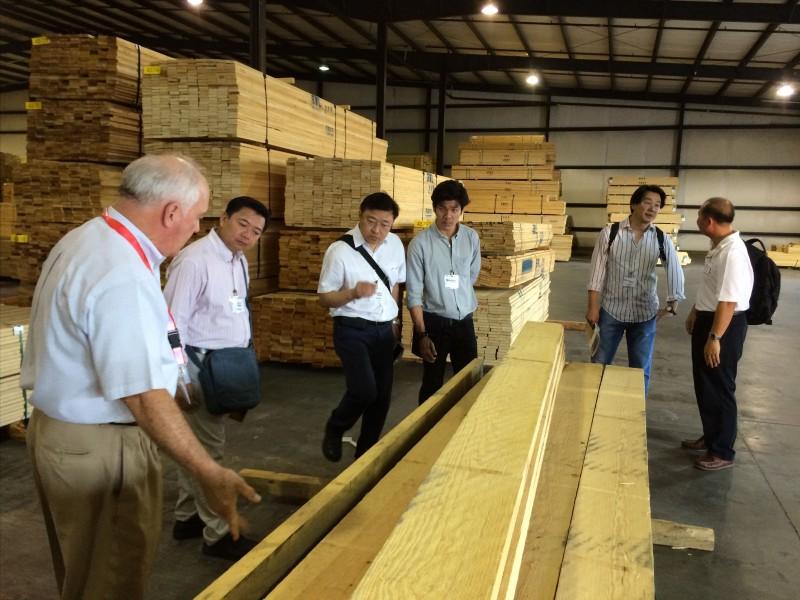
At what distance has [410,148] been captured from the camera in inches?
960

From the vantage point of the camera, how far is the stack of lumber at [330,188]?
261 inches

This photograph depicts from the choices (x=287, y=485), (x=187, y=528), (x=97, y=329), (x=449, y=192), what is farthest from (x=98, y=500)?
(x=449, y=192)

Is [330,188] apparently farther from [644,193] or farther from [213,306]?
[213,306]

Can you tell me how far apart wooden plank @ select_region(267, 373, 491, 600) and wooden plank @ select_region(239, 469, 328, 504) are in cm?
161

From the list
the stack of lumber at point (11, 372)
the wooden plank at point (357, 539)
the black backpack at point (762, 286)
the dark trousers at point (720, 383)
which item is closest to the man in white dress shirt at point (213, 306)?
the wooden plank at point (357, 539)

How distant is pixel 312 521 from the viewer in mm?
1757

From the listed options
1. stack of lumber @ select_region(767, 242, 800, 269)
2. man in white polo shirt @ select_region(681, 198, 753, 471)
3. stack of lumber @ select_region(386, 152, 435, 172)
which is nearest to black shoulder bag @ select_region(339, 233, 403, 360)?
man in white polo shirt @ select_region(681, 198, 753, 471)

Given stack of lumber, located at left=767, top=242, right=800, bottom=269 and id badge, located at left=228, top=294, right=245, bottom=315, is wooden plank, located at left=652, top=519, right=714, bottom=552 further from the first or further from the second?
stack of lumber, located at left=767, top=242, right=800, bottom=269

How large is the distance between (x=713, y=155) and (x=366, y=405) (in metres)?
22.7

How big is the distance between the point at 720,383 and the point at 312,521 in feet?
11.9

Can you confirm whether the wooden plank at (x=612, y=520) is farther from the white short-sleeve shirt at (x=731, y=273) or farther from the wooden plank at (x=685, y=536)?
the white short-sleeve shirt at (x=731, y=273)

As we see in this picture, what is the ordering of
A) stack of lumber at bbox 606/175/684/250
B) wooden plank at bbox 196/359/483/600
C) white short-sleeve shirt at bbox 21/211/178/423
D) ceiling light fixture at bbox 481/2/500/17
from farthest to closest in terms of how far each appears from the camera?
stack of lumber at bbox 606/175/684/250
ceiling light fixture at bbox 481/2/500/17
white short-sleeve shirt at bbox 21/211/178/423
wooden plank at bbox 196/359/483/600

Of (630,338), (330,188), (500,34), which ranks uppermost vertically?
(500,34)

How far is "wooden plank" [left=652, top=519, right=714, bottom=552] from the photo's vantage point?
11.1 feet
